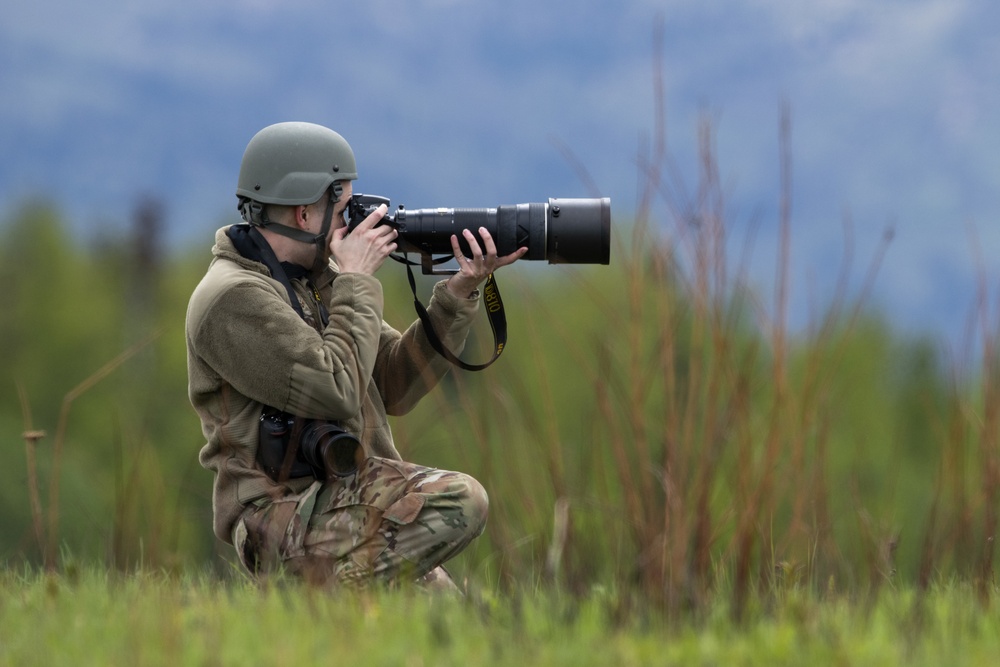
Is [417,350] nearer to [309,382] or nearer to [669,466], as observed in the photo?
[309,382]

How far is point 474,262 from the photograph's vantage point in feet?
14.9

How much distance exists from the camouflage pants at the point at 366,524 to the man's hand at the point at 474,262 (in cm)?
73

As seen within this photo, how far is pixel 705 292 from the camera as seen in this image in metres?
3.19

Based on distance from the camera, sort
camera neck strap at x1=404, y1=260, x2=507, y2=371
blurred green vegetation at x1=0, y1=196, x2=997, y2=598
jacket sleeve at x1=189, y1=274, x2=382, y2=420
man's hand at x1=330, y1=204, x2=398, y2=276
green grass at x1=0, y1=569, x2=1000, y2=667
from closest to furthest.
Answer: green grass at x1=0, y1=569, x2=1000, y2=667 < blurred green vegetation at x1=0, y1=196, x2=997, y2=598 < jacket sleeve at x1=189, y1=274, x2=382, y2=420 < man's hand at x1=330, y1=204, x2=398, y2=276 < camera neck strap at x1=404, y1=260, x2=507, y2=371

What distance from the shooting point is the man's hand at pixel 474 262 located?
444 centimetres

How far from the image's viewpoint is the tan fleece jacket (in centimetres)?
409

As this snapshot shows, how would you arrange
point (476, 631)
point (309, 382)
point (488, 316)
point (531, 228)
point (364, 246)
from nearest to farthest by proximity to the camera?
point (476, 631) → point (309, 382) → point (364, 246) → point (531, 228) → point (488, 316)

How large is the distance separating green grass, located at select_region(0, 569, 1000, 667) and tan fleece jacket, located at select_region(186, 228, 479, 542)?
0.58 m

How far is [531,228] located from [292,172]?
890 mm

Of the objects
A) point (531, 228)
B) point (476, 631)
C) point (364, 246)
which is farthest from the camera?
point (531, 228)

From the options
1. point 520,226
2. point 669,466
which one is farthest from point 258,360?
point 669,466

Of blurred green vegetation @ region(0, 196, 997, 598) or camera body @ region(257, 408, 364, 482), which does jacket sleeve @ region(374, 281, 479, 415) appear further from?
camera body @ region(257, 408, 364, 482)

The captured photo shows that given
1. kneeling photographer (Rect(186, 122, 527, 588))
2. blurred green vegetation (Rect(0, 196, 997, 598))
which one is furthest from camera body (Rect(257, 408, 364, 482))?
blurred green vegetation (Rect(0, 196, 997, 598))

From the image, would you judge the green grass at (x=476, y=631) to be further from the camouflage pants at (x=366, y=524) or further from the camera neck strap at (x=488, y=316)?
the camera neck strap at (x=488, y=316)
